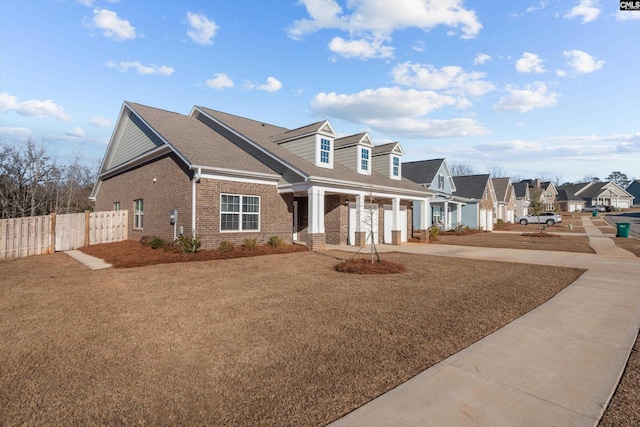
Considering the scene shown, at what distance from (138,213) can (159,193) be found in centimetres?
283

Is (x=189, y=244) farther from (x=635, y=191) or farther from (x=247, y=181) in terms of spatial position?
(x=635, y=191)

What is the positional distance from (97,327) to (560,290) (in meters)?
9.46

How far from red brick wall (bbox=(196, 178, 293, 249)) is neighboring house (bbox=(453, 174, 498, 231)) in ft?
75.4

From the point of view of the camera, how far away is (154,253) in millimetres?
12961

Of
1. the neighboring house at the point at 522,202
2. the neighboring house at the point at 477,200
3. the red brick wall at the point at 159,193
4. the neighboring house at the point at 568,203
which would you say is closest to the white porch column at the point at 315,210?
the red brick wall at the point at 159,193

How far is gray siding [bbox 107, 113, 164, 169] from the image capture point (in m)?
17.2

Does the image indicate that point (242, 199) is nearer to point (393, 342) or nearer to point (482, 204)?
point (393, 342)

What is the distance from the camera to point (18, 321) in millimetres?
5500

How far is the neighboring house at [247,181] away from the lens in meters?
14.1

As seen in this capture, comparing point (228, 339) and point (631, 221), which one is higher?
point (631, 221)

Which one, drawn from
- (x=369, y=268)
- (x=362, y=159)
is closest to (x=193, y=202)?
(x=369, y=268)

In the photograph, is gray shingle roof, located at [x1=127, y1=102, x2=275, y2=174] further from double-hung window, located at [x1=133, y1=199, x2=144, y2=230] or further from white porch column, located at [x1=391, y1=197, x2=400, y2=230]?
white porch column, located at [x1=391, y1=197, x2=400, y2=230]

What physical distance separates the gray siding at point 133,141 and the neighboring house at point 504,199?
41957mm

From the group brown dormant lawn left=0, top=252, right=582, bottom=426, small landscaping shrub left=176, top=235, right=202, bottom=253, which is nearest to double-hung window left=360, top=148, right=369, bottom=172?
small landscaping shrub left=176, top=235, right=202, bottom=253
